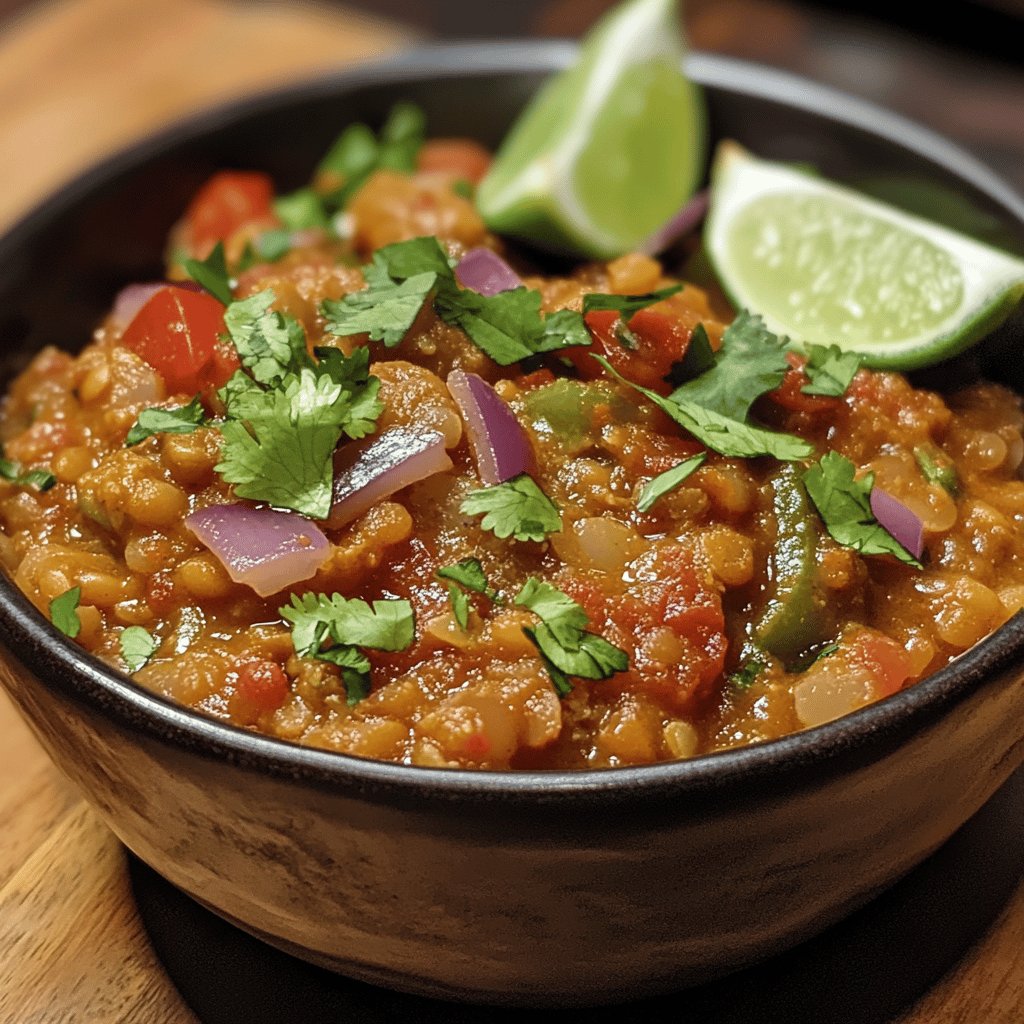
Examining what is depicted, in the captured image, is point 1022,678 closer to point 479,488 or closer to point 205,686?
point 479,488

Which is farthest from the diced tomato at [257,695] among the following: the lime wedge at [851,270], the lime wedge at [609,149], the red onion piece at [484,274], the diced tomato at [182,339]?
the lime wedge at [609,149]

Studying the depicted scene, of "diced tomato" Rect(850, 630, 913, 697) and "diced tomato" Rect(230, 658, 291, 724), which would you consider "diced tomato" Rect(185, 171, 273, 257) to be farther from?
"diced tomato" Rect(850, 630, 913, 697)

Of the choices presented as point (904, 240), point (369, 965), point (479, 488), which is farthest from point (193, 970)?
point (904, 240)

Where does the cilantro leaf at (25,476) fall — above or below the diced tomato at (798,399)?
above

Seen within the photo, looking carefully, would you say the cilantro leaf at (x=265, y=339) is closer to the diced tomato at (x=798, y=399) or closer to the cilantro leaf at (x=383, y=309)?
the cilantro leaf at (x=383, y=309)

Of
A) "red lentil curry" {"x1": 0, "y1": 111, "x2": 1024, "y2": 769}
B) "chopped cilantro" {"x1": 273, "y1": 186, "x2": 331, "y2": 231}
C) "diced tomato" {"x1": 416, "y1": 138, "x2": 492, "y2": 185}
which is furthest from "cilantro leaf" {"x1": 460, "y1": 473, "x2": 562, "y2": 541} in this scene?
"diced tomato" {"x1": 416, "y1": 138, "x2": 492, "y2": 185}
